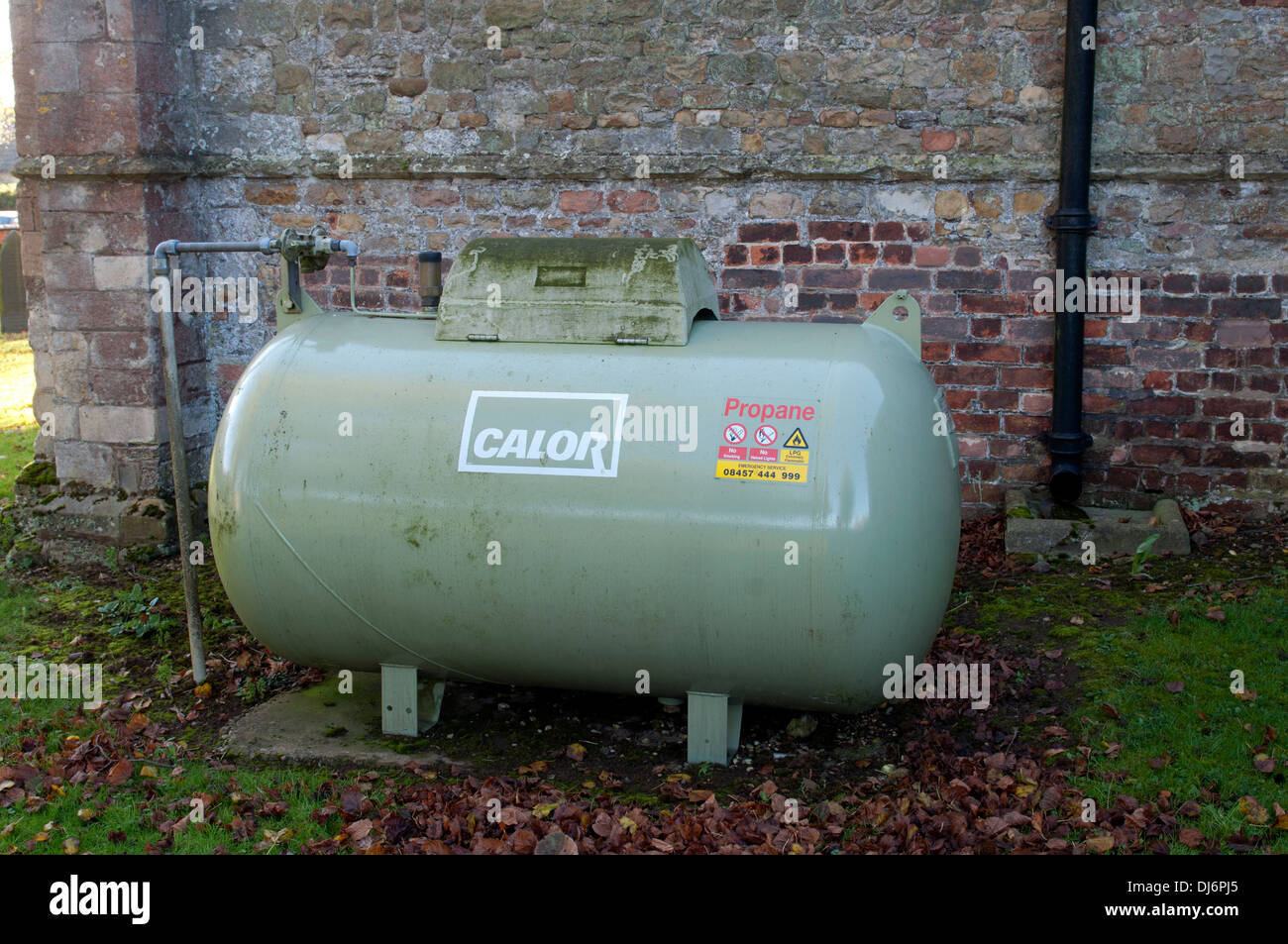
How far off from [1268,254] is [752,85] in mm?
2941

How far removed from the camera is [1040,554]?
20.9ft

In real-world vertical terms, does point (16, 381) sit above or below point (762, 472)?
below

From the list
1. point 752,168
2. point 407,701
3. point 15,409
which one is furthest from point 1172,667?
point 15,409

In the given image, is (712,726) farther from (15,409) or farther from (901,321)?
(15,409)

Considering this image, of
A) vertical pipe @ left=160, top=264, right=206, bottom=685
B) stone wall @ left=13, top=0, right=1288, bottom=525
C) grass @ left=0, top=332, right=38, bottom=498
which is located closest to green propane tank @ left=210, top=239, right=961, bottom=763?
vertical pipe @ left=160, top=264, right=206, bottom=685

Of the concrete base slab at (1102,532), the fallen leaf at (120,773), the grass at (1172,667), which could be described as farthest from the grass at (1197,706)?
the fallen leaf at (120,773)

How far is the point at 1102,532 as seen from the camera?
6.35 m

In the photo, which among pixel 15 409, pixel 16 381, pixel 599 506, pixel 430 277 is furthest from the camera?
pixel 16 381

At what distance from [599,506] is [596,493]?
5 cm

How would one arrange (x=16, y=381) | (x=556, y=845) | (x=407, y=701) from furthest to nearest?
1. (x=16, y=381)
2. (x=407, y=701)
3. (x=556, y=845)

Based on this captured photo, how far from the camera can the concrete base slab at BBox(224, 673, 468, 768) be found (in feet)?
14.8

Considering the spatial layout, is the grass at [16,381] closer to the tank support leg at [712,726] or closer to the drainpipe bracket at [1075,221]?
the tank support leg at [712,726]
